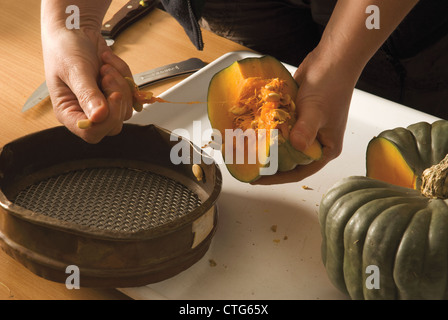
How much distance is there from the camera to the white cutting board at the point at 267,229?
775 mm

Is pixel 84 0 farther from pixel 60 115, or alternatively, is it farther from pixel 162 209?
pixel 162 209

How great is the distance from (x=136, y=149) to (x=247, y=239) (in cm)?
21

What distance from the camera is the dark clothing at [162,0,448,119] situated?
1187 mm

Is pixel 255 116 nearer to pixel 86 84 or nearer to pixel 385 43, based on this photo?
pixel 86 84

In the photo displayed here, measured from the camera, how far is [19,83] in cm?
115

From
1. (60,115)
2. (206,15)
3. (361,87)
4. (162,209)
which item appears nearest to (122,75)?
(60,115)

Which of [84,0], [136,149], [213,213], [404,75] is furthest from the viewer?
[404,75]

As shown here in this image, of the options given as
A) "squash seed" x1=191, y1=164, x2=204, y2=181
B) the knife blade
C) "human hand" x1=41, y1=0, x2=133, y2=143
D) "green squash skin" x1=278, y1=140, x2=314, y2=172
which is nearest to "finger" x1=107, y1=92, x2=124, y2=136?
"human hand" x1=41, y1=0, x2=133, y2=143

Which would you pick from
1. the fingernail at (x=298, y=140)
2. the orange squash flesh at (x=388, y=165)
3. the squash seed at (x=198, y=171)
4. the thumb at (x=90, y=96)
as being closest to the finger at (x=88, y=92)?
the thumb at (x=90, y=96)

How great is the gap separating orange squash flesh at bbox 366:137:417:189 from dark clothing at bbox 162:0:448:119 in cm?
44

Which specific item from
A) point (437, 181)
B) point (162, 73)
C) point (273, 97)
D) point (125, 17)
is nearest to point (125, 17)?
point (125, 17)

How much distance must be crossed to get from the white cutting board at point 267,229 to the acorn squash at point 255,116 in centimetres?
9

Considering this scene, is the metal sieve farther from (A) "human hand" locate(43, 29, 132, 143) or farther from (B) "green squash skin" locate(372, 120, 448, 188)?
(B) "green squash skin" locate(372, 120, 448, 188)

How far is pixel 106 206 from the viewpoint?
82cm
